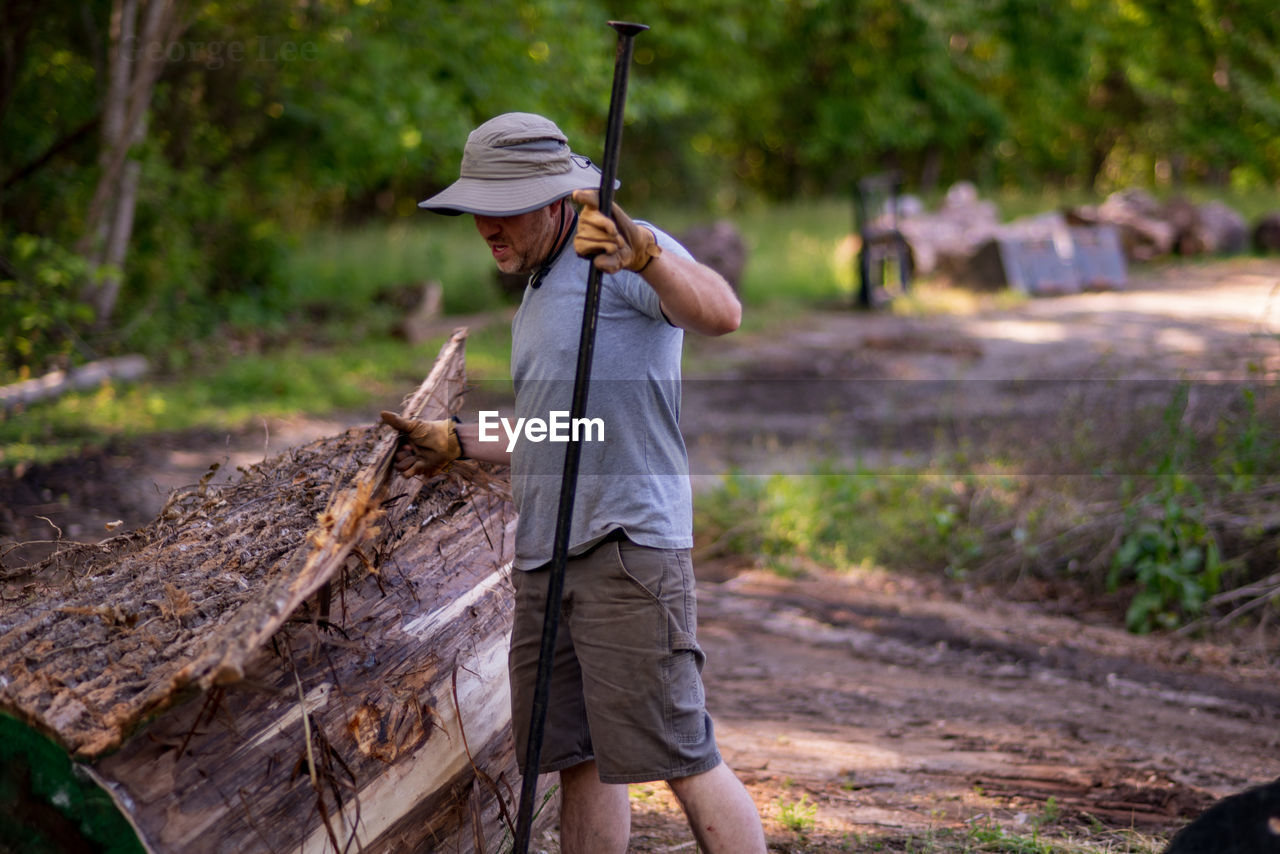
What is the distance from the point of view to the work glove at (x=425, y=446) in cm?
283

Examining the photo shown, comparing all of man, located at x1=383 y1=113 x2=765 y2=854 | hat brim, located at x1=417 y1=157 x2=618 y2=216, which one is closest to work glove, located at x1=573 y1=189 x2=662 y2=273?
man, located at x1=383 y1=113 x2=765 y2=854

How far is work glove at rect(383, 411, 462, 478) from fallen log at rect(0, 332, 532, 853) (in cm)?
8

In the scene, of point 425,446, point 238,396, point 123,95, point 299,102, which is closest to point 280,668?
point 425,446

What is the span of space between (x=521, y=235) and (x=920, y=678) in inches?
124

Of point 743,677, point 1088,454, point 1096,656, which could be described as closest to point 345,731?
point 743,677

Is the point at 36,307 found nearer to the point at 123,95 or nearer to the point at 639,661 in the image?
the point at 123,95

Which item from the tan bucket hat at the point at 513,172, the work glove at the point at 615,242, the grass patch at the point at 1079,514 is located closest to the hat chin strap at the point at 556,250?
the tan bucket hat at the point at 513,172

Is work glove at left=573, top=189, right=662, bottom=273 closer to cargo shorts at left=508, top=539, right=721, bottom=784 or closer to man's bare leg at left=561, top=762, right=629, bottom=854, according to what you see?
cargo shorts at left=508, top=539, right=721, bottom=784

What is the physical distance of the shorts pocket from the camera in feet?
7.97

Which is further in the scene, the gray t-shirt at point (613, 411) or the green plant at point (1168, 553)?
the green plant at point (1168, 553)

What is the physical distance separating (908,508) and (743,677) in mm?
2164

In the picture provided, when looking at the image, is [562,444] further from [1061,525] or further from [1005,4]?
[1005,4]

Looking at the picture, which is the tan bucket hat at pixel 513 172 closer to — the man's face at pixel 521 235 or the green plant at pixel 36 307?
the man's face at pixel 521 235

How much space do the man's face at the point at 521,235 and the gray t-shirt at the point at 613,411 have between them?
0.20 ft
